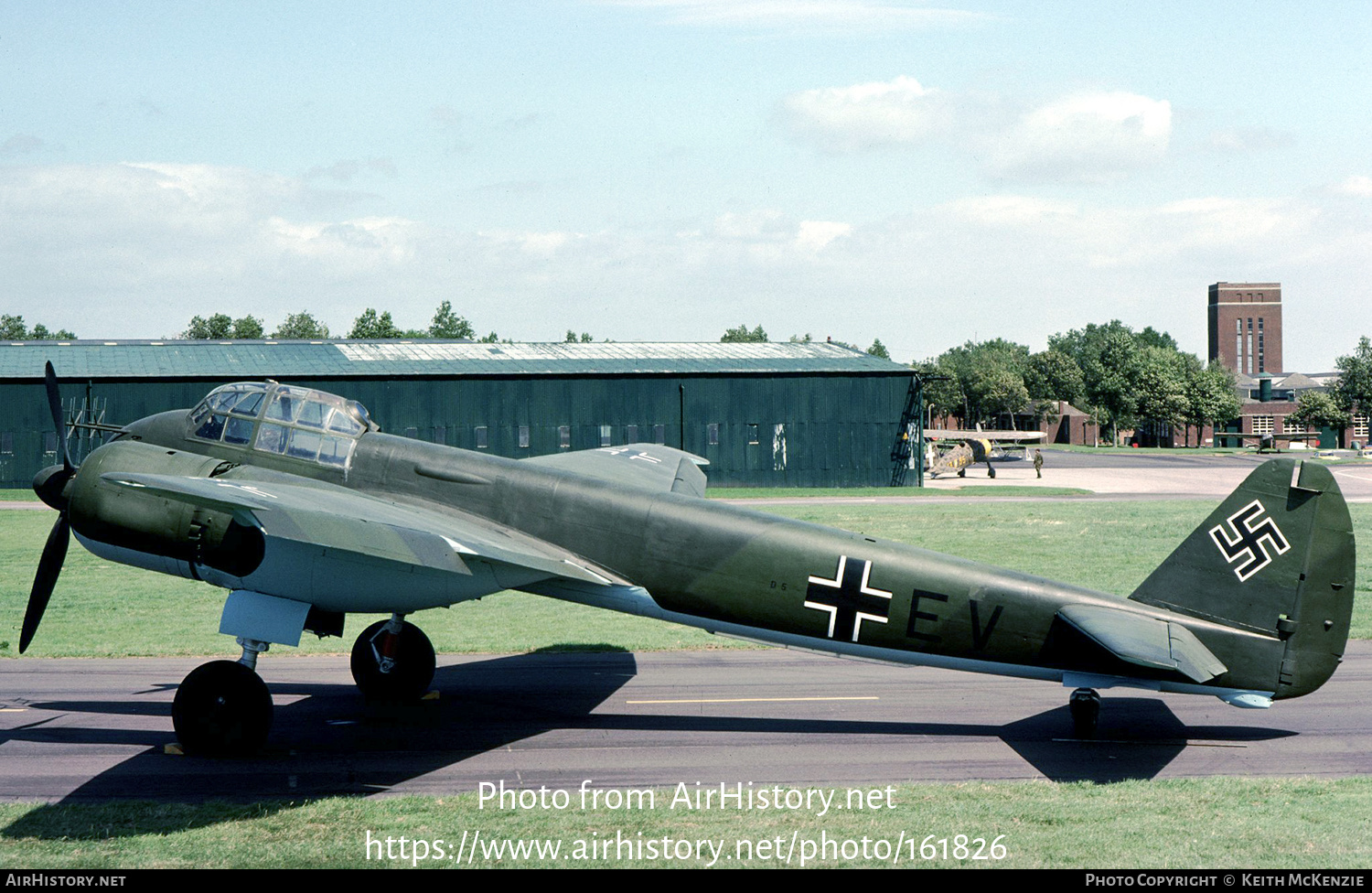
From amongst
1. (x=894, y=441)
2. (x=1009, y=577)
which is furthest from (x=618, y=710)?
(x=894, y=441)

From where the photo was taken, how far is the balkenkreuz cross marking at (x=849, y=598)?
478 inches

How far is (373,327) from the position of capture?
167375 millimetres

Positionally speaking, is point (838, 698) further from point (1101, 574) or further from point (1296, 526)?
point (1101, 574)

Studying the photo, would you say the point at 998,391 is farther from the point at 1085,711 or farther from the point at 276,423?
the point at 276,423

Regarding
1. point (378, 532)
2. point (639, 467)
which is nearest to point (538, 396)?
point (639, 467)

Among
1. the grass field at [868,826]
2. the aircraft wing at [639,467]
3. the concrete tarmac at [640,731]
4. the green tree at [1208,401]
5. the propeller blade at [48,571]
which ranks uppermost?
the green tree at [1208,401]

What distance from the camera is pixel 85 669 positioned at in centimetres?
1593

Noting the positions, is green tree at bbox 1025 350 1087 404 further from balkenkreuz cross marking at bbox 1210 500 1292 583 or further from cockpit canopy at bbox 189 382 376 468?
cockpit canopy at bbox 189 382 376 468

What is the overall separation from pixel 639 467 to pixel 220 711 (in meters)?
7.61

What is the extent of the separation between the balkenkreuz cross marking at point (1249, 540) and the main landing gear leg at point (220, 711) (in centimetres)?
1081

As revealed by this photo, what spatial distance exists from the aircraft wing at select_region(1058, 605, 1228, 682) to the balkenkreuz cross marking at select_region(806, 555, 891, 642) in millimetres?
2043

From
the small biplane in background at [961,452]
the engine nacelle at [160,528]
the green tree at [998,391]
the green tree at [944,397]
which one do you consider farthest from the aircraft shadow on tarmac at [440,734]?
the green tree at [998,391]

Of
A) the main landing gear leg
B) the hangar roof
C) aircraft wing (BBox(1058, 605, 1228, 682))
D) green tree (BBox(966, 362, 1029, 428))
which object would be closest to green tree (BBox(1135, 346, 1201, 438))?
green tree (BBox(966, 362, 1029, 428))

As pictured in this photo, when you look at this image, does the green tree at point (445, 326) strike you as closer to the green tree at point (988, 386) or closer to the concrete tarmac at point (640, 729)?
the green tree at point (988, 386)
